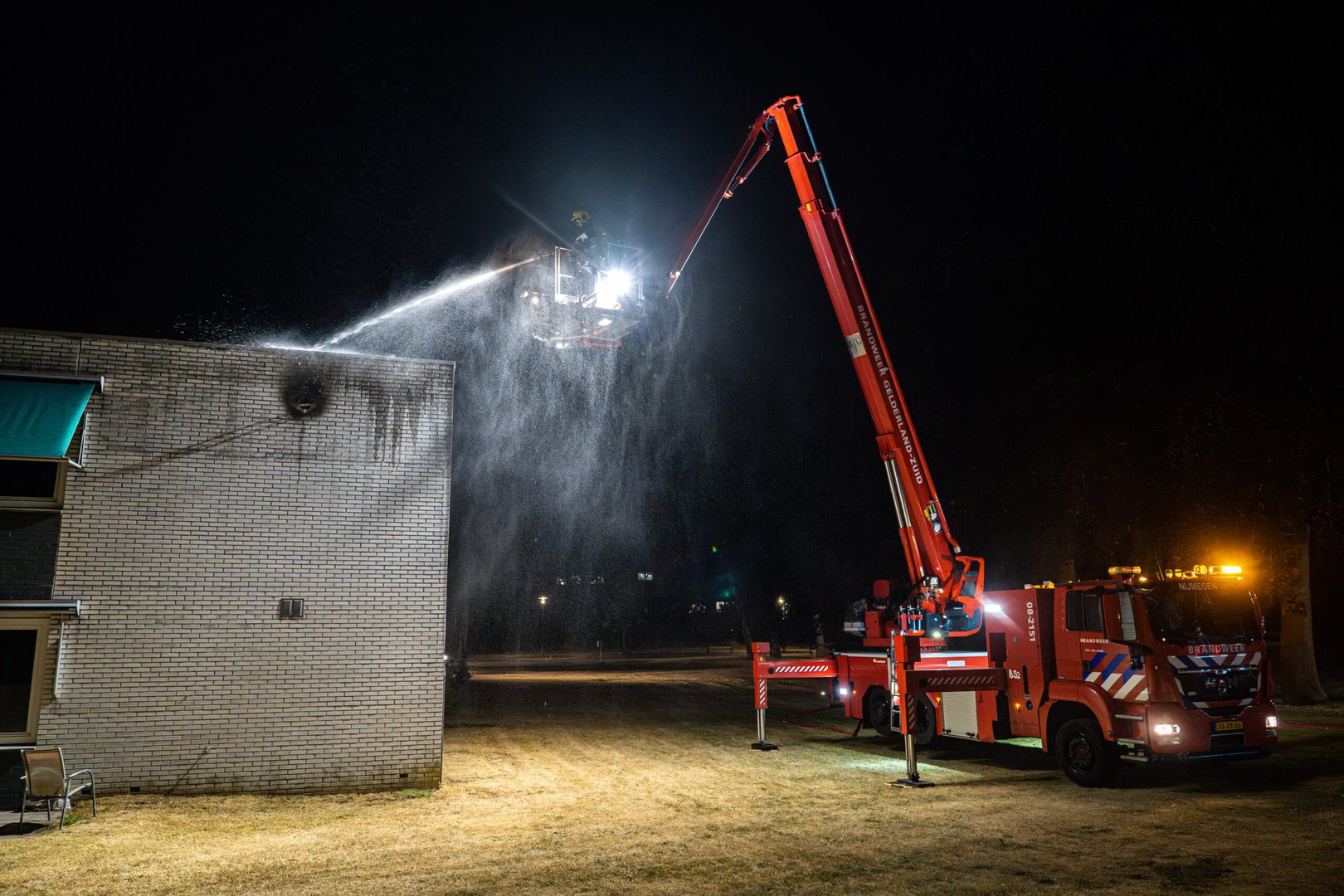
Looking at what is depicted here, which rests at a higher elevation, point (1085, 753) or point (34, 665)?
point (34, 665)

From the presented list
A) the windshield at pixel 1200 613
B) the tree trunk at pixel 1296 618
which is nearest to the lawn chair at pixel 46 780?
the windshield at pixel 1200 613

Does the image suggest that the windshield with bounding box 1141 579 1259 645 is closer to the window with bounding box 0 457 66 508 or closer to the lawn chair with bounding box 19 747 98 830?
the lawn chair with bounding box 19 747 98 830

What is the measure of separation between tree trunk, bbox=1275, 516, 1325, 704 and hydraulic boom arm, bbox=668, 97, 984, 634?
10.4m

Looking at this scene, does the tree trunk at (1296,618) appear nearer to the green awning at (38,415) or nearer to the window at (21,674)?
the green awning at (38,415)

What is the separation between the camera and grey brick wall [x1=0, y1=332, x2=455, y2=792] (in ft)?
33.9

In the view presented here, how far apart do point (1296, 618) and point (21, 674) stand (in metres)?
23.1

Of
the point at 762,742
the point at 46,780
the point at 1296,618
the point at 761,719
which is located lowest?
the point at 762,742

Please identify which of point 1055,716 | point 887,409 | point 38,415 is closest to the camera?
point 38,415

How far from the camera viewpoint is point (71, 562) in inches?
407

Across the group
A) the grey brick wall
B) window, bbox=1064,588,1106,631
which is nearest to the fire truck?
window, bbox=1064,588,1106,631

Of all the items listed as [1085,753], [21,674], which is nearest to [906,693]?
[1085,753]

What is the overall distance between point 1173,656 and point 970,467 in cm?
1249

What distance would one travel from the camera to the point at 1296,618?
18875 mm

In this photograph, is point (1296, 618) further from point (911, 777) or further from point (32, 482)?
point (32, 482)
